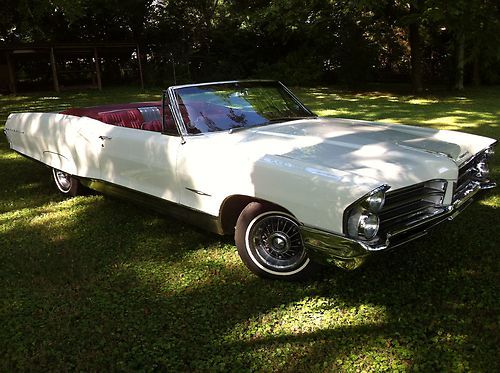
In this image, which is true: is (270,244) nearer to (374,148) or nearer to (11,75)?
(374,148)

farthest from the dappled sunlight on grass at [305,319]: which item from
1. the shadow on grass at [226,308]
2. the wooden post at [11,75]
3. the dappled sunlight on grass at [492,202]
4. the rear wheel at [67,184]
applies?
the wooden post at [11,75]

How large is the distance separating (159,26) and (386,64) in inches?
493

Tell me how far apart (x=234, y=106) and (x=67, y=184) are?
2519mm

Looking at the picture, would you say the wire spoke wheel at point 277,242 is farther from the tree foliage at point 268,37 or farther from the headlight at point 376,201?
the tree foliage at point 268,37

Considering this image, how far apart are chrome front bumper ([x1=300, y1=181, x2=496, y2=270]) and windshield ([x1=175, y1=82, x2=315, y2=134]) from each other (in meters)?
1.41

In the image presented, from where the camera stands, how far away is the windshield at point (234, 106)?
3807 millimetres

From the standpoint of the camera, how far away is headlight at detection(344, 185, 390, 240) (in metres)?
2.64

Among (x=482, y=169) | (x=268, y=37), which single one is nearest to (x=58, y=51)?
(x=268, y=37)

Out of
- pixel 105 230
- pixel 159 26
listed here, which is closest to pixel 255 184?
pixel 105 230

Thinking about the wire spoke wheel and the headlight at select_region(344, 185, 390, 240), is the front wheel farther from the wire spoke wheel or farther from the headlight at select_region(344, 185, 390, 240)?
the headlight at select_region(344, 185, 390, 240)

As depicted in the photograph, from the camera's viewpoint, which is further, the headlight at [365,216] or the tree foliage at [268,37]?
the tree foliage at [268,37]

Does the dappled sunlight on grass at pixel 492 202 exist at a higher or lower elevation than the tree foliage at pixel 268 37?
lower

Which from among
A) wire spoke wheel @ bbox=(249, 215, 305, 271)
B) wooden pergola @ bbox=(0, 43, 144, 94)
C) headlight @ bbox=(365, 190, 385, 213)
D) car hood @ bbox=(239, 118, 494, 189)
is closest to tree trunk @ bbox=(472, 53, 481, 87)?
wooden pergola @ bbox=(0, 43, 144, 94)

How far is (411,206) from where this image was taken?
3.00 meters
